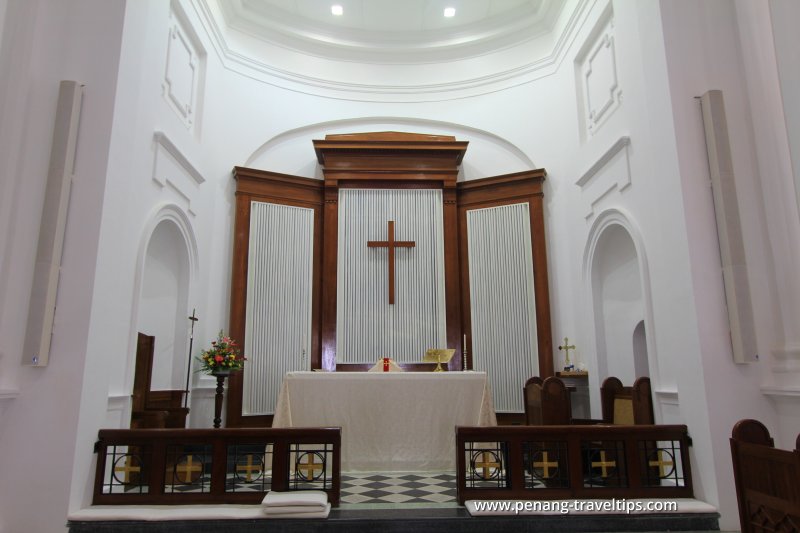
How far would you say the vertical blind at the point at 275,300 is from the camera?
844cm

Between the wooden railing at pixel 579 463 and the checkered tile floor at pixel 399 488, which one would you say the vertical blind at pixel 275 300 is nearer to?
the checkered tile floor at pixel 399 488

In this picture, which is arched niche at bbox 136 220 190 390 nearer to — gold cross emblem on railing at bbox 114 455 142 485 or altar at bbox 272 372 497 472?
altar at bbox 272 372 497 472

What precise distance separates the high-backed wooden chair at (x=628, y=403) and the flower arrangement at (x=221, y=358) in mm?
4541

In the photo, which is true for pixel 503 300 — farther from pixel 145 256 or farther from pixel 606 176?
pixel 145 256

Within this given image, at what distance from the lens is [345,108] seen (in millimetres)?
10094

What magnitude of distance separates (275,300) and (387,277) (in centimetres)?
176

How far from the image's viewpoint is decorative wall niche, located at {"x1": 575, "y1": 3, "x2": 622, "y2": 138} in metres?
7.33

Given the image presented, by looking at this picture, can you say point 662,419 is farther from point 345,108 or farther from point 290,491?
point 345,108

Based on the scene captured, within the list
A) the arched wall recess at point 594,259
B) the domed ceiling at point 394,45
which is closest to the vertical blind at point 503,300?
the arched wall recess at point 594,259

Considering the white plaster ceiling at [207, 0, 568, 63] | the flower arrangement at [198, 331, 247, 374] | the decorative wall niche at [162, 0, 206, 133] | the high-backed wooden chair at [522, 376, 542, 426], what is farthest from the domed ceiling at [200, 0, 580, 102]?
the high-backed wooden chair at [522, 376, 542, 426]

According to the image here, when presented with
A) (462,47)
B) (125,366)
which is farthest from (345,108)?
(125,366)

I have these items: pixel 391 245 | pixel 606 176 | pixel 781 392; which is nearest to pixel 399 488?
pixel 781 392

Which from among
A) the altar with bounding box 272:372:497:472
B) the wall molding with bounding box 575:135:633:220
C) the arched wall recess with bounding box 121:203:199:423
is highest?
the wall molding with bounding box 575:135:633:220

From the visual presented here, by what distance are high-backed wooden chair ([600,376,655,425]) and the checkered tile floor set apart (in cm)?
196
